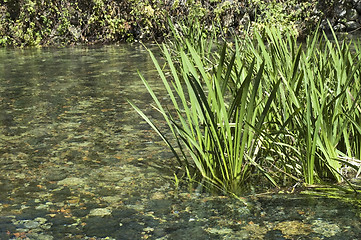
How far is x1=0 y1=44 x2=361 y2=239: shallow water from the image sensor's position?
1.61 meters

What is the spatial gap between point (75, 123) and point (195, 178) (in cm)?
127

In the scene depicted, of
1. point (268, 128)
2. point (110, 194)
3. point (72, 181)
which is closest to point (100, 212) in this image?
point (110, 194)

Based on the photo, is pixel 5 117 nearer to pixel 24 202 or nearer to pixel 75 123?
pixel 75 123

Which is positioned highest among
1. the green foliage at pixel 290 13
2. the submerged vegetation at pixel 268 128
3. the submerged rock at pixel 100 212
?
the green foliage at pixel 290 13

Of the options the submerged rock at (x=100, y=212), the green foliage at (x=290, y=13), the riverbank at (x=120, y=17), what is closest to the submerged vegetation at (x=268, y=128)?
the submerged rock at (x=100, y=212)

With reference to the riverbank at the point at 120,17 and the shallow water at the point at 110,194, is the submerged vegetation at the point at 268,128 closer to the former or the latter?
the shallow water at the point at 110,194

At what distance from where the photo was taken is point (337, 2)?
28.8 feet

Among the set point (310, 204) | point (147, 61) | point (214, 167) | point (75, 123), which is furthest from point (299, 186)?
point (147, 61)

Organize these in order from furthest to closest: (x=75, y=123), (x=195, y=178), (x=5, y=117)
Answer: (x=5, y=117)
(x=75, y=123)
(x=195, y=178)

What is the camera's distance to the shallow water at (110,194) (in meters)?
1.61

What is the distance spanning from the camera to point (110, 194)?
6.35ft

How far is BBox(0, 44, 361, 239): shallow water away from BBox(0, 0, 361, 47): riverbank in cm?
526

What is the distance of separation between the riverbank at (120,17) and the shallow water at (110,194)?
17.3ft

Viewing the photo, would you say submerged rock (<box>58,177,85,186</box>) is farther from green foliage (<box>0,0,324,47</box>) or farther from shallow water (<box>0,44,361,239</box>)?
green foliage (<box>0,0,324,47</box>)
